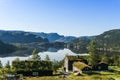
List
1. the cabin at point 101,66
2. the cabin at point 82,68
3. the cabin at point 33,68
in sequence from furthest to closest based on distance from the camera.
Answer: the cabin at point 101,66 → the cabin at point 82,68 → the cabin at point 33,68

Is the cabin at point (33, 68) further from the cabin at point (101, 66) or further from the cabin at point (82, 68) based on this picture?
the cabin at point (101, 66)

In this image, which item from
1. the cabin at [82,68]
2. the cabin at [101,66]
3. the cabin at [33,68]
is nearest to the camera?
the cabin at [33,68]

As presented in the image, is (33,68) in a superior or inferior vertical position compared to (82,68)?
superior

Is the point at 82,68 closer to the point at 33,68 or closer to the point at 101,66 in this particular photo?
the point at 101,66

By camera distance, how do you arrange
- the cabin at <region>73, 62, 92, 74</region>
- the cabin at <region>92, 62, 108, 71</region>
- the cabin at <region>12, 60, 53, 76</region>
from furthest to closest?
the cabin at <region>92, 62, 108, 71</region> → the cabin at <region>73, 62, 92, 74</region> → the cabin at <region>12, 60, 53, 76</region>

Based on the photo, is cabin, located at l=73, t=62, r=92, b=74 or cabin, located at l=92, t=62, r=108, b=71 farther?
cabin, located at l=92, t=62, r=108, b=71

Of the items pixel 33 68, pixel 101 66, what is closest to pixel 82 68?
pixel 101 66

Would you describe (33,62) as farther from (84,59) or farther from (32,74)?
(84,59)

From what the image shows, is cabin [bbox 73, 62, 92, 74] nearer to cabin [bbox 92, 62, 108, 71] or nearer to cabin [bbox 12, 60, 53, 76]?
cabin [bbox 92, 62, 108, 71]

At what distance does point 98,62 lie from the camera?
102 m

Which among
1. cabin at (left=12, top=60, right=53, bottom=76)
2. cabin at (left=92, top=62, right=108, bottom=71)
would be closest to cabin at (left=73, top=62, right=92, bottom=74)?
cabin at (left=92, top=62, right=108, bottom=71)

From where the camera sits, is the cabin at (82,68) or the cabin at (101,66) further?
the cabin at (101,66)

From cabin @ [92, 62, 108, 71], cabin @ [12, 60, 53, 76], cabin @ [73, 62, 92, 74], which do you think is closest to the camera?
cabin @ [12, 60, 53, 76]

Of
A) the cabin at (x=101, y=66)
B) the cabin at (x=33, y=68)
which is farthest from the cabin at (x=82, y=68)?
the cabin at (x=33, y=68)
